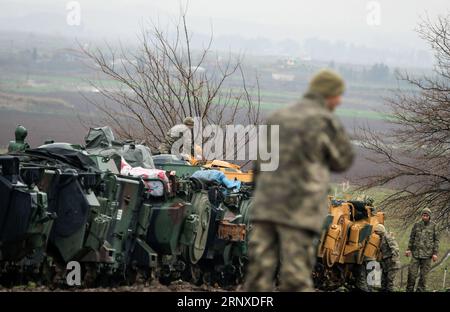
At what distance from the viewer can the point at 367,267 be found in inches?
1003

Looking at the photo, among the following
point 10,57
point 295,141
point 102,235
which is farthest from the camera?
point 10,57

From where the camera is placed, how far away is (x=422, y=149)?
36.3 metres

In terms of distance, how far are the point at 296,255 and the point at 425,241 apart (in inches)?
571

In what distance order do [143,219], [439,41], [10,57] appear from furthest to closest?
[10,57], [439,41], [143,219]

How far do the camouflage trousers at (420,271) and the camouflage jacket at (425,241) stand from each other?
144 mm

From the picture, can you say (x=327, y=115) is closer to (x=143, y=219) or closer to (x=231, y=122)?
(x=143, y=219)

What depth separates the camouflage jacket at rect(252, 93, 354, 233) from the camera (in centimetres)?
1084

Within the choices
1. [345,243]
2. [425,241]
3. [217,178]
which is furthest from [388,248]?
[217,178]

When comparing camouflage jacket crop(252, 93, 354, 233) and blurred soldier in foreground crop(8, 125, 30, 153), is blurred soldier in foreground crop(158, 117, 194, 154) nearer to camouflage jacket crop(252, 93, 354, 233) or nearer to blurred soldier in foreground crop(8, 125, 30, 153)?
blurred soldier in foreground crop(8, 125, 30, 153)

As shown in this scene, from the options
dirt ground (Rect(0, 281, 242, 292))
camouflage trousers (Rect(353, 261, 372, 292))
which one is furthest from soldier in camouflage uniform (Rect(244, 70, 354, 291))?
camouflage trousers (Rect(353, 261, 372, 292))

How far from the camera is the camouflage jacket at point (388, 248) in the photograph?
989 inches

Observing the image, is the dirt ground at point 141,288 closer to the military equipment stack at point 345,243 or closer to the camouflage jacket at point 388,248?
the military equipment stack at point 345,243
